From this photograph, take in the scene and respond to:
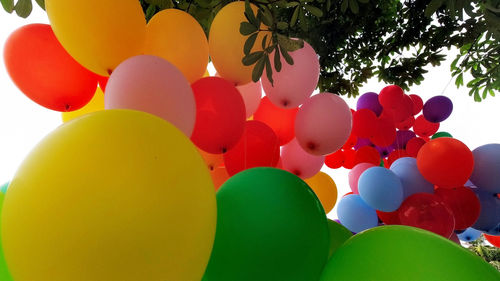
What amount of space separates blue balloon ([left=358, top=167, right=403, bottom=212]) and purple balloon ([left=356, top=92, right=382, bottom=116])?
1.03m

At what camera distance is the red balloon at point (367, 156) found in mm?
3281

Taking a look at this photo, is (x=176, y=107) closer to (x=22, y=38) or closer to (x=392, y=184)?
(x=22, y=38)

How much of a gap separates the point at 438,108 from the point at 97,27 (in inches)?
134

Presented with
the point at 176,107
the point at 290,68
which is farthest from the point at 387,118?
the point at 176,107

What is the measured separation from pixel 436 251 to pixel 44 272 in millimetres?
851

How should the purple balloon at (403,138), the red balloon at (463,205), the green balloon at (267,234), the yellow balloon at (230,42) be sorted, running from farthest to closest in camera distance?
the purple balloon at (403,138), the red balloon at (463,205), the yellow balloon at (230,42), the green balloon at (267,234)

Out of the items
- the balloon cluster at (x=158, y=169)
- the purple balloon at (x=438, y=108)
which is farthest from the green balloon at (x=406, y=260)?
the purple balloon at (x=438, y=108)

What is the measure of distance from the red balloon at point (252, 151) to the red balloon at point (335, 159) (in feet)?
6.22

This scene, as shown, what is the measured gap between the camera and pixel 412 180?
2570 mm

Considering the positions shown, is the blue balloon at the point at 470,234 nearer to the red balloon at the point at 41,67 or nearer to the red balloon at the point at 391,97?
the red balloon at the point at 391,97

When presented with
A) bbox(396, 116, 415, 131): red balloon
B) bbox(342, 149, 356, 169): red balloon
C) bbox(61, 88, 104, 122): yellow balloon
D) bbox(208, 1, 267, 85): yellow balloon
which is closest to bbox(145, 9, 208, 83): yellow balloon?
bbox(208, 1, 267, 85): yellow balloon

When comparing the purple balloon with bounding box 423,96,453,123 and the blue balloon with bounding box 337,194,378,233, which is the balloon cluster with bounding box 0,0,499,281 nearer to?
the blue balloon with bounding box 337,194,378,233

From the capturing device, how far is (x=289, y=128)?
2.27 metres

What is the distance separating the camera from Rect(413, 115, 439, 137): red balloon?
12.2ft
